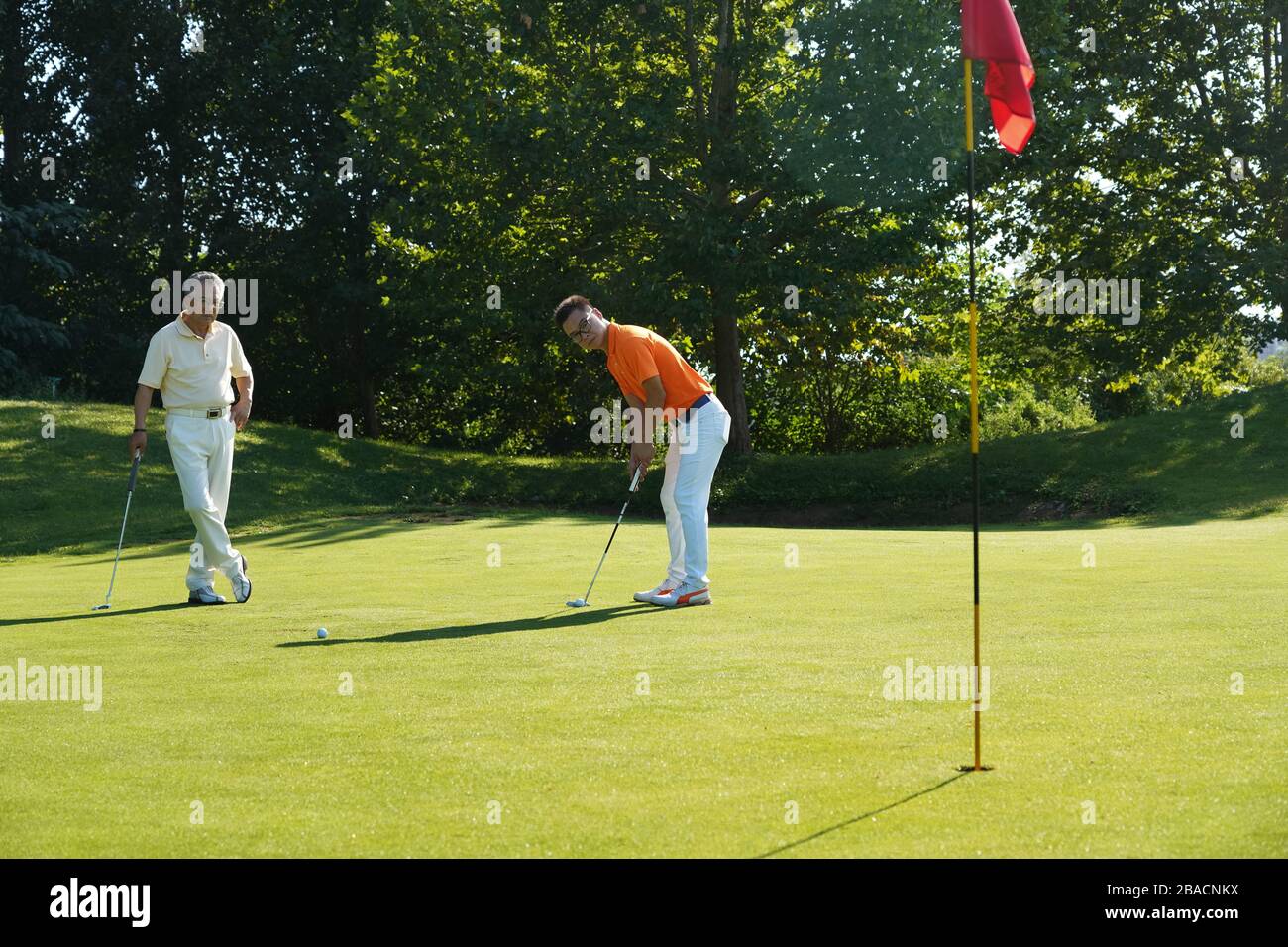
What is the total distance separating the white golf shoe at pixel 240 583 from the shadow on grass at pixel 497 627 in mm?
2832

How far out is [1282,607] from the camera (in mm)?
10703

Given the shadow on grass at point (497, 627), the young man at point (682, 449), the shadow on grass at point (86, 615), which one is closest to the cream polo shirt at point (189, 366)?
the shadow on grass at point (86, 615)

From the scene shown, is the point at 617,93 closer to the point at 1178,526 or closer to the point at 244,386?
the point at 1178,526

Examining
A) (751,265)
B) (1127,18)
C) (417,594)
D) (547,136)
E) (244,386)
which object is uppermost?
(1127,18)

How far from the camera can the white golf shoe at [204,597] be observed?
12.6m

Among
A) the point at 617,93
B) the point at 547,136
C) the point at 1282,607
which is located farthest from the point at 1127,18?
the point at 1282,607

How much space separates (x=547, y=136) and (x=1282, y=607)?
22.7 metres

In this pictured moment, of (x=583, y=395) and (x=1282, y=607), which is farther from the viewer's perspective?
(x=583, y=395)

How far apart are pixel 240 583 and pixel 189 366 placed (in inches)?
77.7

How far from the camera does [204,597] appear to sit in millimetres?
12586

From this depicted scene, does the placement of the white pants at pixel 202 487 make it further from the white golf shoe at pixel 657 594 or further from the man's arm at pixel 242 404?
the white golf shoe at pixel 657 594

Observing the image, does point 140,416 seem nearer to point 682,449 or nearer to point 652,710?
point 682,449

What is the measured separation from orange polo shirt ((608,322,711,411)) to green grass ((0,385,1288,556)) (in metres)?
14.3

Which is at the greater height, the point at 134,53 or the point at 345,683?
the point at 134,53
